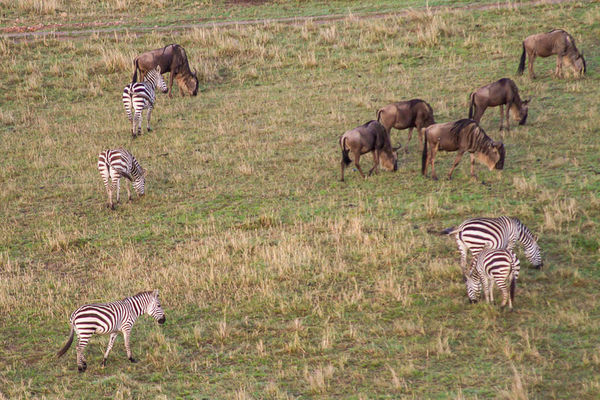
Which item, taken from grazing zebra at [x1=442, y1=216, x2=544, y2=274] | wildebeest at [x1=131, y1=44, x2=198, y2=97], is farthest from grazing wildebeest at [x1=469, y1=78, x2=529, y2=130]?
wildebeest at [x1=131, y1=44, x2=198, y2=97]

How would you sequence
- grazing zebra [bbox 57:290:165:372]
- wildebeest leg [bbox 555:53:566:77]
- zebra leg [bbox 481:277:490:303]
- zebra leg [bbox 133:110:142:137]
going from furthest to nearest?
1. wildebeest leg [bbox 555:53:566:77]
2. zebra leg [bbox 133:110:142:137]
3. zebra leg [bbox 481:277:490:303]
4. grazing zebra [bbox 57:290:165:372]

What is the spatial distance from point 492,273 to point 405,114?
8036mm

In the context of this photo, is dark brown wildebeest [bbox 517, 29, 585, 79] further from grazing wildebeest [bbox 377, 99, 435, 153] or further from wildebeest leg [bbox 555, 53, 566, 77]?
grazing wildebeest [bbox 377, 99, 435, 153]

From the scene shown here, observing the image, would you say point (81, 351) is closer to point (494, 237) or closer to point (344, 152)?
point (494, 237)

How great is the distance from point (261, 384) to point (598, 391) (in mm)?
3603

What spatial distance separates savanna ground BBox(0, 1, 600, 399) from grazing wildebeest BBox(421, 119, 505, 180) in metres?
0.36

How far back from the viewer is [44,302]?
11.2 metres

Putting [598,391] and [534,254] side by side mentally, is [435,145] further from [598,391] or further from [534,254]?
[598,391]

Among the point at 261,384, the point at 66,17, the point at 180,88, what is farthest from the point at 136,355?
the point at 66,17

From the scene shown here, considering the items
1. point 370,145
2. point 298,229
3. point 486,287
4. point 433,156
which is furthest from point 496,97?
point 486,287

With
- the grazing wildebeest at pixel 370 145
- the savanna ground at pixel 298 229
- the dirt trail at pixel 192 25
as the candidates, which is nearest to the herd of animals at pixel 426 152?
the grazing wildebeest at pixel 370 145

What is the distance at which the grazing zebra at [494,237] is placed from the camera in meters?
10.8

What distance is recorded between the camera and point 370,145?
632 inches

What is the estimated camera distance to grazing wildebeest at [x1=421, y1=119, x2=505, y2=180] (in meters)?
15.6
